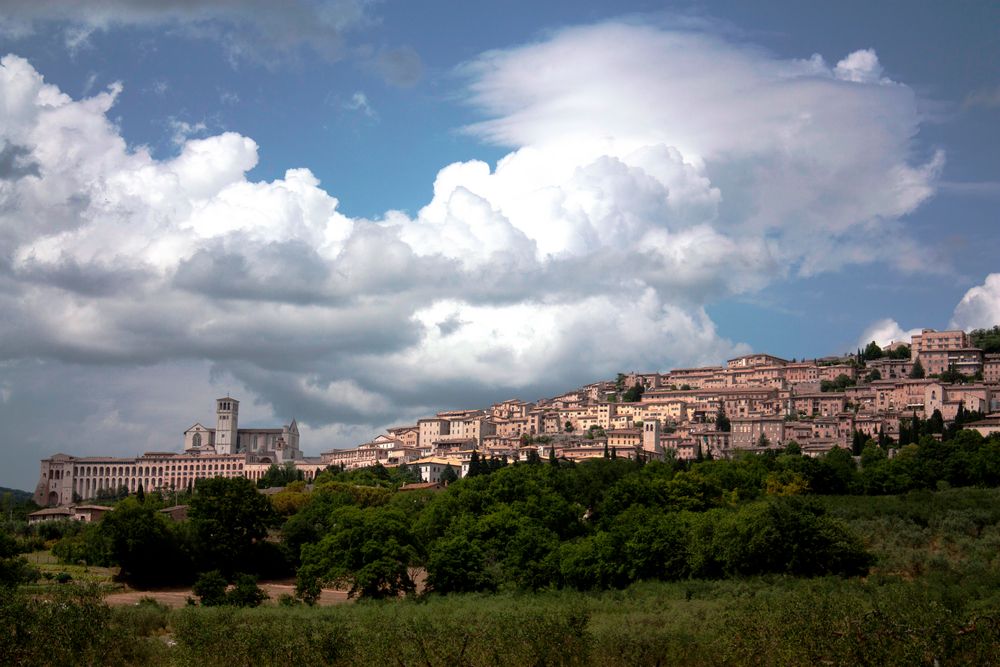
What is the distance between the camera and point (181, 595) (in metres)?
57.5

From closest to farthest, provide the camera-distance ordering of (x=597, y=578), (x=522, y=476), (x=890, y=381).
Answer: (x=597, y=578), (x=522, y=476), (x=890, y=381)

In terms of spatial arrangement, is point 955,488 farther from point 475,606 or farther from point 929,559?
point 475,606

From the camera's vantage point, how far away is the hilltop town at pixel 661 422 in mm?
123875

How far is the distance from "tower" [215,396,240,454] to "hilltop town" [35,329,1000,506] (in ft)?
0.71

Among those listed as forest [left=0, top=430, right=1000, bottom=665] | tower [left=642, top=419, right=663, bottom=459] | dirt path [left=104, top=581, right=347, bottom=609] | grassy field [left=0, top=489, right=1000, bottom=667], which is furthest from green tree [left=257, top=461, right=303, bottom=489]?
grassy field [left=0, top=489, right=1000, bottom=667]

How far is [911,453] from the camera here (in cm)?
8419

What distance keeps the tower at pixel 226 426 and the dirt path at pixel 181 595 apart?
4436 inches

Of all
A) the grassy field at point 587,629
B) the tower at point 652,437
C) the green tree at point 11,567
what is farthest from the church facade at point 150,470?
the grassy field at point 587,629

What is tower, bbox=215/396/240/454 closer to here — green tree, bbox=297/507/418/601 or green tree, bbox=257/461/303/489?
green tree, bbox=257/461/303/489

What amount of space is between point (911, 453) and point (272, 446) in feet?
368

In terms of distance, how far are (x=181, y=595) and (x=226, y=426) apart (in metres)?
119

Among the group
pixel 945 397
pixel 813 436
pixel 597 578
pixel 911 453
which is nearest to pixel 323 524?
pixel 597 578

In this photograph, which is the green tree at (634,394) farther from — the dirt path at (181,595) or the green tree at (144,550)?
the green tree at (144,550)

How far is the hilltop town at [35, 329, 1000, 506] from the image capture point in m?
124
